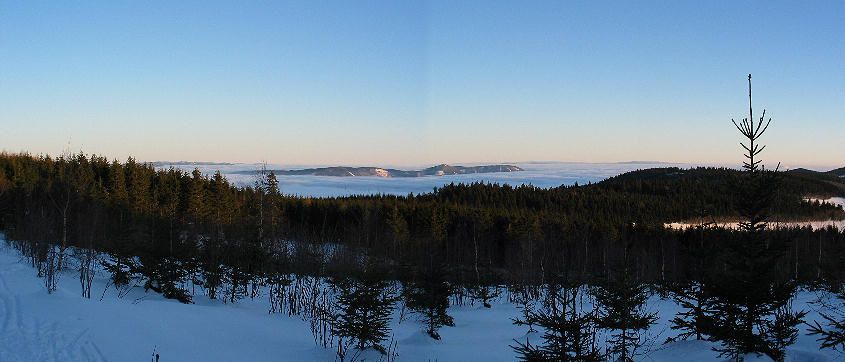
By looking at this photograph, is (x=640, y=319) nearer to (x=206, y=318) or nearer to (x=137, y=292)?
(x=206, y=318)

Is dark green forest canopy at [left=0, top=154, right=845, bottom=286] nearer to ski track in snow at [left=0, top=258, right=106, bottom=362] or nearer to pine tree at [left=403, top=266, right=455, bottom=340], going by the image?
pine tree at [left=403, top=266, right=455, bottom=340]

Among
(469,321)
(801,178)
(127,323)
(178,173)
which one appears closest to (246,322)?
(127,323)

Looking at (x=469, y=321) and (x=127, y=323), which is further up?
(x=127, y=323)

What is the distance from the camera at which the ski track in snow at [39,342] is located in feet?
41.7

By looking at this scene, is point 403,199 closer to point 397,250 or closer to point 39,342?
point 397,250

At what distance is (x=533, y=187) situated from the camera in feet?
400

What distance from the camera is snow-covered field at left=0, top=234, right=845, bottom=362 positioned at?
44.8 ft

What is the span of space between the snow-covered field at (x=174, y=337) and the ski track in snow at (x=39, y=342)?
2 cm

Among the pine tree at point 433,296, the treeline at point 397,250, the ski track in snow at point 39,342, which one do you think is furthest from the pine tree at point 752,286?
the ski track in snow at point 39,342

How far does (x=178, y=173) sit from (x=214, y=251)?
58.7 meters

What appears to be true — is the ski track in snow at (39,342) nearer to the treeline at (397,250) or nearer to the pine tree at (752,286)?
the treeline at (397,250)

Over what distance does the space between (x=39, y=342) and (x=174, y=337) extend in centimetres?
320

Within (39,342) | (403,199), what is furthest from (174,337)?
(403,199)

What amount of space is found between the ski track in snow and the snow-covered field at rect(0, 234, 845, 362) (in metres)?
0.02
